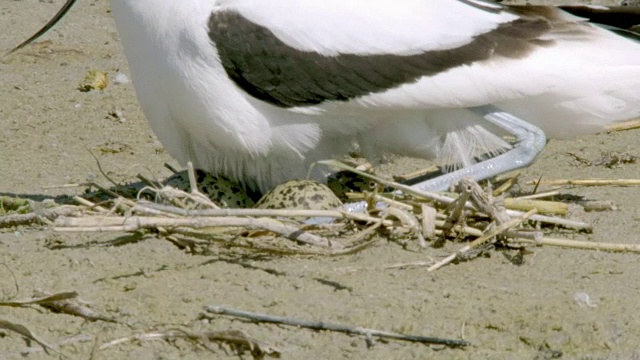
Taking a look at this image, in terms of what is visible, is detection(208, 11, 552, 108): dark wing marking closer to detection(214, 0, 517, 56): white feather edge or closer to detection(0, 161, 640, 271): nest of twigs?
detection(214, 0, 517, 56): white feather edge

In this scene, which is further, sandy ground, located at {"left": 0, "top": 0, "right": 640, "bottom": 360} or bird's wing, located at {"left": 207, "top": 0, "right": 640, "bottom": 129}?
bird's wing, located at {"left": 207, "top": 0, "right": 640, "bottom": 129}

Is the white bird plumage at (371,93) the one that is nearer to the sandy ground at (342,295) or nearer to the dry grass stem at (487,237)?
the sandy ground at (342,295)

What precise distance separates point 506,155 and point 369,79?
2.48 feet

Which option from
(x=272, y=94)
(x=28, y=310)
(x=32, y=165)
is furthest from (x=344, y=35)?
(x=32, y=165)

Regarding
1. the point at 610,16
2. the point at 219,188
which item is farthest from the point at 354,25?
the point at 610,16

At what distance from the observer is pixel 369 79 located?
5.32 metres

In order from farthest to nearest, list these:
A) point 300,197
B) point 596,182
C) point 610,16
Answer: point 596,182 → point 610,16 → point 300,197

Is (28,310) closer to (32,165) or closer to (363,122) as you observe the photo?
(363,122)

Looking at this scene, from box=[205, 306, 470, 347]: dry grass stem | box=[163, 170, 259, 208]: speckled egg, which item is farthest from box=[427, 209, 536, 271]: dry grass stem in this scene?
box=[163, 170, 259, 208]: speckled egg

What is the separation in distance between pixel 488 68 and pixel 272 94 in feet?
3.14

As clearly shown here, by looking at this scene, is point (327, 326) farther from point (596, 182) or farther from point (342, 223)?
point (596, 182)

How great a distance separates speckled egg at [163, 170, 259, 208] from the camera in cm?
567

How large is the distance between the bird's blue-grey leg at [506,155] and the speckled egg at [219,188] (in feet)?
2.78

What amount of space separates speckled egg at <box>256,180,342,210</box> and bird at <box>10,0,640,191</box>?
0.86 ft
